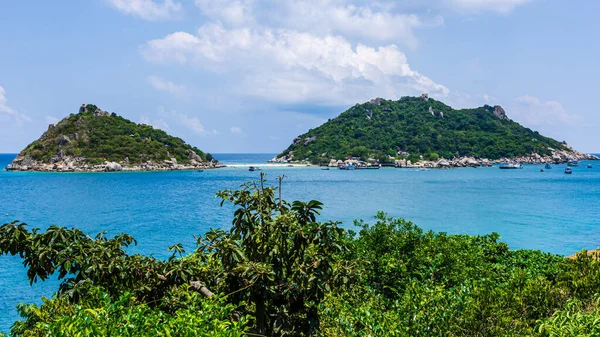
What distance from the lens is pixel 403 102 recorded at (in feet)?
614

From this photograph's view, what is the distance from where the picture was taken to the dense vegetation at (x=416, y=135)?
147375mm

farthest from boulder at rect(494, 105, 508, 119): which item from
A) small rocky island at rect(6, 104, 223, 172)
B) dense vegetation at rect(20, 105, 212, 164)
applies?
dense vegetation at rect(20, 105, 212, 164)

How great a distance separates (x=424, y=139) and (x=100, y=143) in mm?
106549

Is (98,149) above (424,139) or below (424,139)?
below

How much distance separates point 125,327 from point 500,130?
586ft

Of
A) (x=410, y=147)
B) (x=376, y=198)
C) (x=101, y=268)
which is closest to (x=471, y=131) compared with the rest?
(x=410, y=147)

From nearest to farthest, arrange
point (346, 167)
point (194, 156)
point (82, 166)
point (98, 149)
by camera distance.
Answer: point (82, 166), point (98, 149), point (346, 167), point (194, 156)

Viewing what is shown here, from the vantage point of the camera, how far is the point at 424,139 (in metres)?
150

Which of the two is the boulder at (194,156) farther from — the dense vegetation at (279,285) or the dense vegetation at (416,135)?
the dense vegetation at (279,285)

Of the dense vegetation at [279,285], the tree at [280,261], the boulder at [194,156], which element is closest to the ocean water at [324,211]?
the dense vegetation at [279,285]

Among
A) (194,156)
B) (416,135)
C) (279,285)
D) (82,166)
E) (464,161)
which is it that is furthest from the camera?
(416,135)

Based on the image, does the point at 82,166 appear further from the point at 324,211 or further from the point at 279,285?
the point at 279,285

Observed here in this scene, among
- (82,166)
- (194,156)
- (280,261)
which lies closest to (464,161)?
(194,156)

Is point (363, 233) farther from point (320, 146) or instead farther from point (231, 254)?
point (320, 146)
